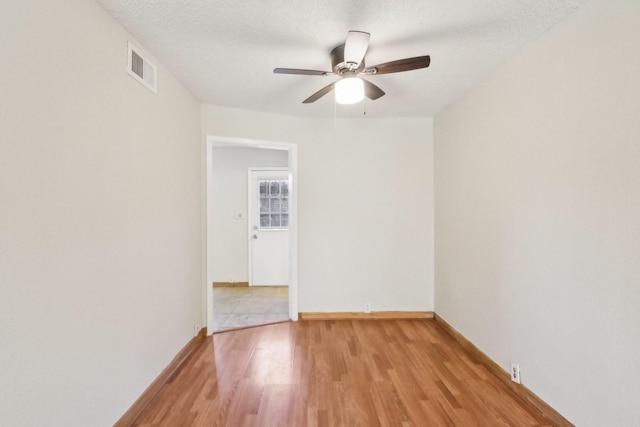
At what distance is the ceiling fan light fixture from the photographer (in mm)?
1898

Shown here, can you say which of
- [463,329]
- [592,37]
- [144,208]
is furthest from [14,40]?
[463,329]

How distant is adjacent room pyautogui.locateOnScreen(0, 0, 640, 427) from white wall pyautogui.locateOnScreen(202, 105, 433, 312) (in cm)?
19

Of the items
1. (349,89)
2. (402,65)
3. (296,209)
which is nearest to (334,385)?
(296,209)

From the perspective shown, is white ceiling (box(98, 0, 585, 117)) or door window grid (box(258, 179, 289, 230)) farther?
door window grid (box(258, 179, 289, 230))

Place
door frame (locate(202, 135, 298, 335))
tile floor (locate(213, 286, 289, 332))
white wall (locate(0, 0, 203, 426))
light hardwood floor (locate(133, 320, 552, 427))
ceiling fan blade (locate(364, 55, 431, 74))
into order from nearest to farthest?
white wall (locate(0, 0, 203, 426)) < ceiling fan blade (locate(364, 55, 431, 74)) < light hardwood floor (locate(133, 320, 552, 427)) < door frame (locate(202, 135, 298, 335)) < tile floor (locate(213, 286, 289, 332))

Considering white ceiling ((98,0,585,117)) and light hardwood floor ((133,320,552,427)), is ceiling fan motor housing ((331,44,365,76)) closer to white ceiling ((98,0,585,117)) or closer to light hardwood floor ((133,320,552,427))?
white ceiling ((98,0,585,117))

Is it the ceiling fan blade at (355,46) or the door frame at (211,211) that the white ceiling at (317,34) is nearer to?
the ceiling fan blade at (355,46)

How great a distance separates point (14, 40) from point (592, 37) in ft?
8.68

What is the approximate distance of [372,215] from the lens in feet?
11.4

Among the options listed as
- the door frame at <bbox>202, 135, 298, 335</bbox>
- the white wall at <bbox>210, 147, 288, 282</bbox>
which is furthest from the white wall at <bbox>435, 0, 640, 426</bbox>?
the white wall at <bbox>210, 147, 288, 282</bbox>

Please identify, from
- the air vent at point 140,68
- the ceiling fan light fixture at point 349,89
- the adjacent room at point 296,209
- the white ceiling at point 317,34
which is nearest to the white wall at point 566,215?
the adjacent room at point 296,209

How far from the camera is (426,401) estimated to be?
76.5 inches

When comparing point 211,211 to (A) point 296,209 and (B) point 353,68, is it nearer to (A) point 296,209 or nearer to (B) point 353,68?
(A) point 296,209

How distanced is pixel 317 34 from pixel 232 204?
3.61m
